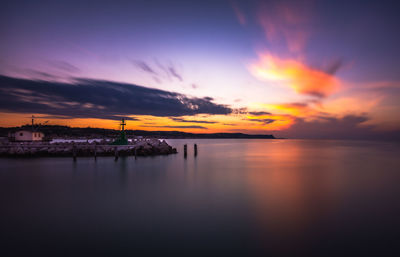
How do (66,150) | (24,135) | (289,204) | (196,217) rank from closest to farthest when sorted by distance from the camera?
1. (196,217)
2. (289,204)
3. (66,150)
4. (24,135)

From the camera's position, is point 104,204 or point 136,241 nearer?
point 136,241

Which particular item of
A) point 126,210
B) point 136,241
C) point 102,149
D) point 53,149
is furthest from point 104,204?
point 53,149

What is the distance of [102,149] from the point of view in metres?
30.4

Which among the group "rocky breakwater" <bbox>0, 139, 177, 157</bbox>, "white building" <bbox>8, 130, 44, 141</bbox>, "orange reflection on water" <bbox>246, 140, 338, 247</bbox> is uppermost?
"white building" <bbox>8, 130, 44, 141</bbox>

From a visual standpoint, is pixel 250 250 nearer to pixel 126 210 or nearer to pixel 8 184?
pixel 126 210

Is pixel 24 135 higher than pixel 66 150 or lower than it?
higher

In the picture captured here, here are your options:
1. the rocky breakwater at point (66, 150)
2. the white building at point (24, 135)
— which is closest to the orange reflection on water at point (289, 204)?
the rocky breakwater at point (66, 150)

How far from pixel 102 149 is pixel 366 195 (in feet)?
97.3

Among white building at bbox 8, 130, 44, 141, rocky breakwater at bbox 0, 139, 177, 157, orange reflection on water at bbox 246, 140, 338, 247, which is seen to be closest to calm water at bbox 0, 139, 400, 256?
orange reflection on water at bbox 246, 140, 338, 247

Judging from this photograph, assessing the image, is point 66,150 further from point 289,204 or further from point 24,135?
point 289,204

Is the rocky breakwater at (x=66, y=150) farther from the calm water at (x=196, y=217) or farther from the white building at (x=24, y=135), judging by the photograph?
the calm water at (x=196, y=217)

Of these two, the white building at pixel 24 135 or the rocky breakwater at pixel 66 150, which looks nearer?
the rocky breakwater at pixel 66 150

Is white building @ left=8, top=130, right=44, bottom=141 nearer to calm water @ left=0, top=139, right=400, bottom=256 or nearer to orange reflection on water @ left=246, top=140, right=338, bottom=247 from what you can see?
calm water @ left=0, top=139, right=400, bottom=256

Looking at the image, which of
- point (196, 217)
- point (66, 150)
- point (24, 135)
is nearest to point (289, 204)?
point (196, 217)
